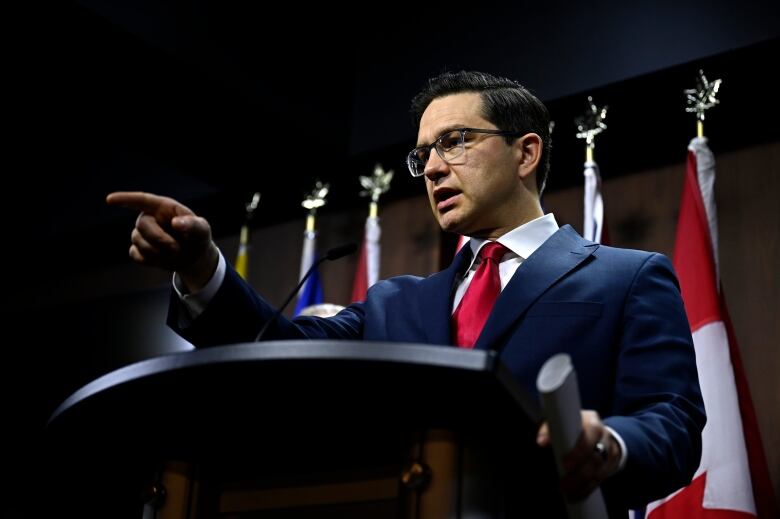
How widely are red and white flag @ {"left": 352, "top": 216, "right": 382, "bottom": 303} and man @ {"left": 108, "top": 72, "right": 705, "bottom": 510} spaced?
2409 mm

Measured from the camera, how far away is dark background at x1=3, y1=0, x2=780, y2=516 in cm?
403

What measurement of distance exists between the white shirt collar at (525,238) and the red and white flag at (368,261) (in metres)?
2.58

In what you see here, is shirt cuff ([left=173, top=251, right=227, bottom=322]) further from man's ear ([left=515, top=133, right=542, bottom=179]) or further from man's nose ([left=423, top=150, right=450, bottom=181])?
man's ear ([left=515, top=133, right=542, bottom=179])

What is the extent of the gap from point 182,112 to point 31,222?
1.90 m

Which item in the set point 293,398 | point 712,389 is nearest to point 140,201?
point 293,398

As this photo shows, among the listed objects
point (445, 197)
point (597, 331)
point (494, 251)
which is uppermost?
point (445, 197)

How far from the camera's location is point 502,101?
2.16m

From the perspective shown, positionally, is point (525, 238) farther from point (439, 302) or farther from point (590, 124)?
point (590, 124)

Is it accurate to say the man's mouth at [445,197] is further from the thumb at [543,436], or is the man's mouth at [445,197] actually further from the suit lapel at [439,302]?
the thumb at [543,436]

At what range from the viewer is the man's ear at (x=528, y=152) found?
2.15 meters

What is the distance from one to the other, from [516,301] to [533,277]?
7 cm

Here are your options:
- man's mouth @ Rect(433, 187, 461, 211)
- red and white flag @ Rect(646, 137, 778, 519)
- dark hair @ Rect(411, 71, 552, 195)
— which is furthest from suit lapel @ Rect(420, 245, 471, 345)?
red and white flag @ Rect(646, 137, 778, 519)

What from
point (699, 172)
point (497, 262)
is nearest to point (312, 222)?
point (699, 172)

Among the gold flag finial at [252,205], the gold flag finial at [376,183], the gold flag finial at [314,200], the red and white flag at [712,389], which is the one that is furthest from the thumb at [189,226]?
the gold flag finial at [252,205]
